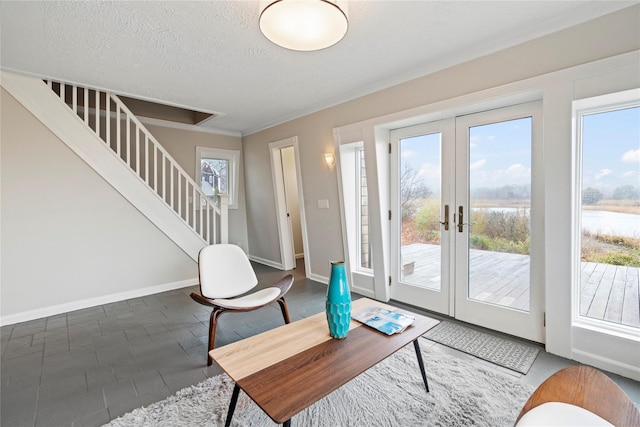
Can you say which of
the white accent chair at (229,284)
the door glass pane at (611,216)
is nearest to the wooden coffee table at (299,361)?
the white accent chair at (229,284)

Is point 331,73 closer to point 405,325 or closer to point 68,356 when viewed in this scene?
point 405,325

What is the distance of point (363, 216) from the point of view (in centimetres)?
397

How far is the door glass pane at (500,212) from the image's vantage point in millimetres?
2512

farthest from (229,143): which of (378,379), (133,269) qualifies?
(378,379)

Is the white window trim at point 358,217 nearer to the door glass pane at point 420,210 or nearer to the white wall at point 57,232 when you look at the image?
the door glass pane at point 420,210

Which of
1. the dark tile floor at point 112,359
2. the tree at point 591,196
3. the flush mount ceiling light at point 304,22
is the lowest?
the dark tile floor at point 112,359

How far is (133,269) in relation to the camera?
148 inches

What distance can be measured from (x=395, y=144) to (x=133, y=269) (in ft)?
11.9

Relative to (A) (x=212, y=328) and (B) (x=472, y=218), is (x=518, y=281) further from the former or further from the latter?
(A) (x=212, y=328)

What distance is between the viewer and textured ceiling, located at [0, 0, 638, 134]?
6.45 ft

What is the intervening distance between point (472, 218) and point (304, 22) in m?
2.23

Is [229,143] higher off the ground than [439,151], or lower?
higher

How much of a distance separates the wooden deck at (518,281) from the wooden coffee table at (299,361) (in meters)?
1.21

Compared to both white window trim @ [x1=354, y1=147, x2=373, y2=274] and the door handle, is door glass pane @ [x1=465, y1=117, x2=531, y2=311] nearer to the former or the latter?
the door handle
